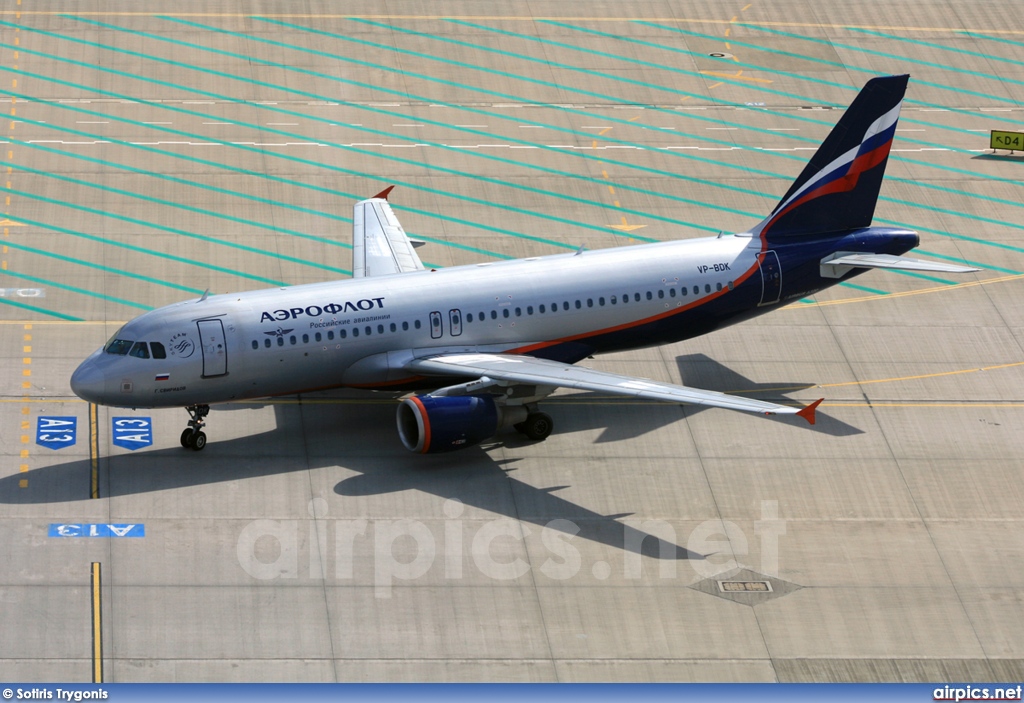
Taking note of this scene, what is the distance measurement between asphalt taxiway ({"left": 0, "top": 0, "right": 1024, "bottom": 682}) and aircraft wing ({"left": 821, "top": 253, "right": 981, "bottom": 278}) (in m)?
3.32

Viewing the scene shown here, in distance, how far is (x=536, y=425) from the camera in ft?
126

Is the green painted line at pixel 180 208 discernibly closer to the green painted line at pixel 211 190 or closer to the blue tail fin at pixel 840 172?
the green painted line at pixel 211 190

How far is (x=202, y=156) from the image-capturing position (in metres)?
53.8

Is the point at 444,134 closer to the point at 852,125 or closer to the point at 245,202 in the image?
the point at 245,202

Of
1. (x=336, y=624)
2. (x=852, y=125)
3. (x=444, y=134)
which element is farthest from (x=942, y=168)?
(x=336, y=624)

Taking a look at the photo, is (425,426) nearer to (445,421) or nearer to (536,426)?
(445,421)

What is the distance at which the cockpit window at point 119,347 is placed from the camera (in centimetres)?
3578

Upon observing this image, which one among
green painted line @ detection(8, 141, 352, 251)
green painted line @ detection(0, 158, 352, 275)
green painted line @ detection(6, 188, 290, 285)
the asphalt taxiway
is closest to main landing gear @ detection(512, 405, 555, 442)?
the asphalt taxiway

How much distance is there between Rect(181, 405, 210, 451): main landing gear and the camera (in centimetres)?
3694

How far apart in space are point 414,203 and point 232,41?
1585cm

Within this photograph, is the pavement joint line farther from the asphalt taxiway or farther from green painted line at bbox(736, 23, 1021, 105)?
green painted line at bbox(736, 23, 1021, 105)

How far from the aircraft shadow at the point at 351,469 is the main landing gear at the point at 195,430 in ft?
0.77

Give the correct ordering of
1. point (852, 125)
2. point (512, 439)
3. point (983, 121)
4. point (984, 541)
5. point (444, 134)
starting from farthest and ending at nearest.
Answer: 1. point (983, 121)
2. point (444, 134)
3. point (852, 125)
4. point (512, 439)
5. point (984, 541)

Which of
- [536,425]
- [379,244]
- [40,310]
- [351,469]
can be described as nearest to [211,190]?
[40,310]
